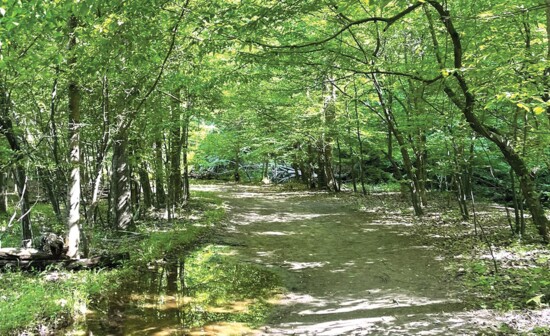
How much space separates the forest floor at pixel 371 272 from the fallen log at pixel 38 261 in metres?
3.36

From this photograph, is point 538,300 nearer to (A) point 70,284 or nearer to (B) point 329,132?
(A) point 70,284

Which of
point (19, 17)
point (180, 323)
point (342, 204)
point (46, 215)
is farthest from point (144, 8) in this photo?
point (342, 204)

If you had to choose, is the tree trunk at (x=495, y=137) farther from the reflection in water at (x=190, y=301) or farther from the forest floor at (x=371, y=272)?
the reflection in water at (x=190, y=301)

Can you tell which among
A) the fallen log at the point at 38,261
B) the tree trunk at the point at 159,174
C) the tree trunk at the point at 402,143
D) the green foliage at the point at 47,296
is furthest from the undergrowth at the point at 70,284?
the tree trunk at the point at 402,143

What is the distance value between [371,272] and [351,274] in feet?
1.39

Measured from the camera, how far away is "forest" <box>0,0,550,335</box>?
5484 mm

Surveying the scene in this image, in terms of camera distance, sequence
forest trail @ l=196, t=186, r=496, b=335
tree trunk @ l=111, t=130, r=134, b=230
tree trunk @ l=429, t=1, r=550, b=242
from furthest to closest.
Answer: tree trunk @ l=111, t=130, r=134, b=230 → tree trunk @ l=429, t=1, r=550, b=242 → forest trail @ l=196, t=186, r=496, b=335

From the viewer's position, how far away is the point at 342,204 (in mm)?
17000

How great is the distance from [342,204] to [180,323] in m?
12.1

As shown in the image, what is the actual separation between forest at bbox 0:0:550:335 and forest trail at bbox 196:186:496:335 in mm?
48

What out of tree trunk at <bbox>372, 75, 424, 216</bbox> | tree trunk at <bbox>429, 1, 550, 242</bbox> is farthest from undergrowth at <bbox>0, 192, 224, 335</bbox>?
tree trunk at <bbox>429, 1, 550, 242</bbox>

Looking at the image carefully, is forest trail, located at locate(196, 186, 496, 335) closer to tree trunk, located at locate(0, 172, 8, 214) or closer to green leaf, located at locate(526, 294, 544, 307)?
green leaf, located at locate(526, 294, 544, 307)

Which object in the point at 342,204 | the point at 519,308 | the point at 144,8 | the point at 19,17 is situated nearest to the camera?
the point at 19,17

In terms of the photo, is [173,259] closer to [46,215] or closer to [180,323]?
[180,323]
